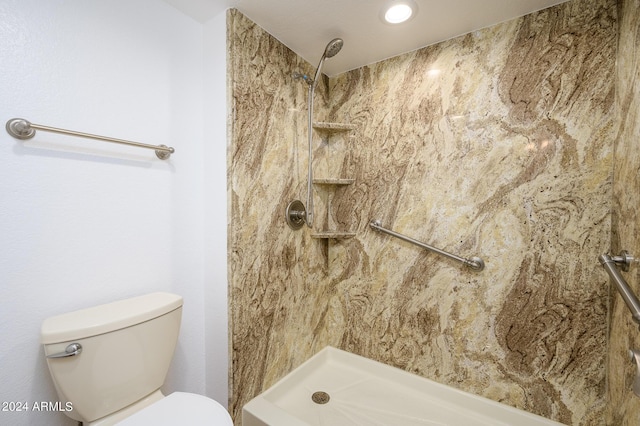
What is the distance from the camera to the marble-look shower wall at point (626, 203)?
0.82 metres

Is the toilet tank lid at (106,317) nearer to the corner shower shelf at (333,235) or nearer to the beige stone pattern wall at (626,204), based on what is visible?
the corner shower shelf at (333,235)

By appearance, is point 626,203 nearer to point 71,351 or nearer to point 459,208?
point 459,208

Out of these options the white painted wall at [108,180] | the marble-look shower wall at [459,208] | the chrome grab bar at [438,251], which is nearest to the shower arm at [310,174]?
the marble-look shower wall at [459,208]

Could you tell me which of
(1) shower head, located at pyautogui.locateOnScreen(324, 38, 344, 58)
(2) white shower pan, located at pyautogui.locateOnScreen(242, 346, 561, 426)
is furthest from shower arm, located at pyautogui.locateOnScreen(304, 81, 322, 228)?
(2) white shower pan, located at pyautogui.locateOnScreen(242, 346, 561, 426)

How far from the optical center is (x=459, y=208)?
134 cm

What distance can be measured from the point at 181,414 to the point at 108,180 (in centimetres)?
82

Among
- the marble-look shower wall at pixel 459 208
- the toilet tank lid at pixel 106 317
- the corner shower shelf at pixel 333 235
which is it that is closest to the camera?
the toilet tank lid at pixel 106 317

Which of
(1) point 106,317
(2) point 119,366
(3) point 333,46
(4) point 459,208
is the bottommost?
Result: (2) point 119,366

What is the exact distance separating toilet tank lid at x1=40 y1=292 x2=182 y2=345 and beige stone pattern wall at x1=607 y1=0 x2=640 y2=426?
1.52 metres

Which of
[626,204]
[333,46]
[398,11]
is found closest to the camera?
[626,204]

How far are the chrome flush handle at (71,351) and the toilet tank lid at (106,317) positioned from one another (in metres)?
0.02

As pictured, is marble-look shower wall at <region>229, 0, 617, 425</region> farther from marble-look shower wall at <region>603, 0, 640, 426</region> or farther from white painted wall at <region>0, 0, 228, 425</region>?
white painted wall at <region>0, 0, 228, 425</region>

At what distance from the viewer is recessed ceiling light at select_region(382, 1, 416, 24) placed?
1118 millimetres

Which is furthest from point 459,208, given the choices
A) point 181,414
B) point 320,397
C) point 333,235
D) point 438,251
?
point 181,414
